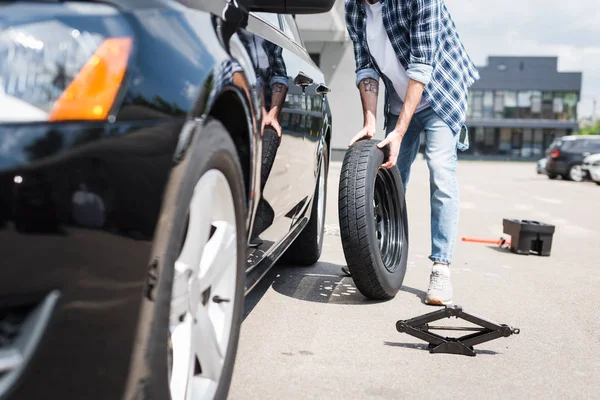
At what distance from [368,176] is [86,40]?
2.28 metres

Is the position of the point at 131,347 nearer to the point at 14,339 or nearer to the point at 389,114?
the point at 14,339

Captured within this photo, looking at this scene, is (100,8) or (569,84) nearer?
(100,8)

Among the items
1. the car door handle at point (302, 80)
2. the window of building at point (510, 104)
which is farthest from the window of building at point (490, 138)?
the car door handle at point (302, 80)

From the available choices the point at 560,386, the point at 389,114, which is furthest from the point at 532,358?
the point at 389,114

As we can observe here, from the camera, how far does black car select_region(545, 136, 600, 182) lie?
23.1 meters

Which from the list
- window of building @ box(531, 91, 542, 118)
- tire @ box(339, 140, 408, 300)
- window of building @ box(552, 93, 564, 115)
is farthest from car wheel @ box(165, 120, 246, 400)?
window of building @ box(552, 93, 564, 115)

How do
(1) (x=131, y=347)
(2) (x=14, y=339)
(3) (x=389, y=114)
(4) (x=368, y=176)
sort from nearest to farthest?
(2) (x=14, y=339) → (1) (x=131, y=347) → (4) (x=368, y=176) → (3) (x=389, y=114)

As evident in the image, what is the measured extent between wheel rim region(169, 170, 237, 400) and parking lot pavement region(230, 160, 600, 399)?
461 millimetres

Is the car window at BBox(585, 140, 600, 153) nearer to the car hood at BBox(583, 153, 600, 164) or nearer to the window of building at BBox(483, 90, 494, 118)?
the car hood at BBox(583, 153, 600, 164)

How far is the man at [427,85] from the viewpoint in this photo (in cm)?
365

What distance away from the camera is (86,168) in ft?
4.08

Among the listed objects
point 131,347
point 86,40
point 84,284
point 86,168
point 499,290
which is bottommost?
point 499,290

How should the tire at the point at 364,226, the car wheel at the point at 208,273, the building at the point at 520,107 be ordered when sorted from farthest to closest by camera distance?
the building at the point at 520,107, the tire at the point at 364,226, the car wheel at the point at 208,273

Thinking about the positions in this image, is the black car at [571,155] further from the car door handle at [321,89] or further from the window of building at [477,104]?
the window of building at [477,104]
